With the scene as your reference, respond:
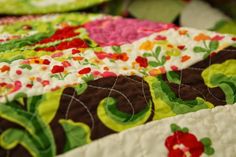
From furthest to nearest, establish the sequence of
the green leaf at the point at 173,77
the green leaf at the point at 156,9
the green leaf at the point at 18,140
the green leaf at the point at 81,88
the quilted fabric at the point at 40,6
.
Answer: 1. the green leaf at the point at 156,9
2. the quilted fabric at the point at 40,6
3. the green leaf at the point at 173,77
4. the green leaf at the point at 81,88
5. the green leaf at the point at 18,140

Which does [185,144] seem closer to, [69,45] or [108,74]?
[108,74]

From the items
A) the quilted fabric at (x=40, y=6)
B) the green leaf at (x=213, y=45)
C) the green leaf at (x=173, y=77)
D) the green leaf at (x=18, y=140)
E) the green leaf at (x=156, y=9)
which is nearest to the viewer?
the green leaf at (x=18, y=140)

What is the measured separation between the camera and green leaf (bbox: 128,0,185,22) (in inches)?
51.6

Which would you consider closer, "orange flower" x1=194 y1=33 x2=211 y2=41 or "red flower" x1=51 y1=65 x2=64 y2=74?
"red flower" x1=51 y1=65 x2=64 y2=74

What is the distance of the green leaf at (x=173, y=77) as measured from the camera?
817mm

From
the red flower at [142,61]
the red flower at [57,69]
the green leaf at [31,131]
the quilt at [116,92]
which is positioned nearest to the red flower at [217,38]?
the quilt at [116,92]

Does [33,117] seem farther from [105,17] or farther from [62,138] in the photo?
[105,17]

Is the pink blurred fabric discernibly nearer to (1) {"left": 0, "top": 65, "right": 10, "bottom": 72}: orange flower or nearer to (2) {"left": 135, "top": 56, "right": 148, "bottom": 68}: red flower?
(2) {"left": 135, "top": 56, "right": 148, "bottom": 68}: red flower

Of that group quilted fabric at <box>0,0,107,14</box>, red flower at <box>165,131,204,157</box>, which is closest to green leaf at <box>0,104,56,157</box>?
red flower at <box>165,131,204,157</box>

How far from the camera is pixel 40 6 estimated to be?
3.98 ft

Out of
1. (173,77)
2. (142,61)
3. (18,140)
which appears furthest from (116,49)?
(18,140)

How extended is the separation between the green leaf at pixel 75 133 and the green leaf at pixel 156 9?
77cm

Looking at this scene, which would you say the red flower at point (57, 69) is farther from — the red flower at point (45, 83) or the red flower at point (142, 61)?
the red flower at point (142, 61)

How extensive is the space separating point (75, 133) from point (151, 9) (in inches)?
32.5
